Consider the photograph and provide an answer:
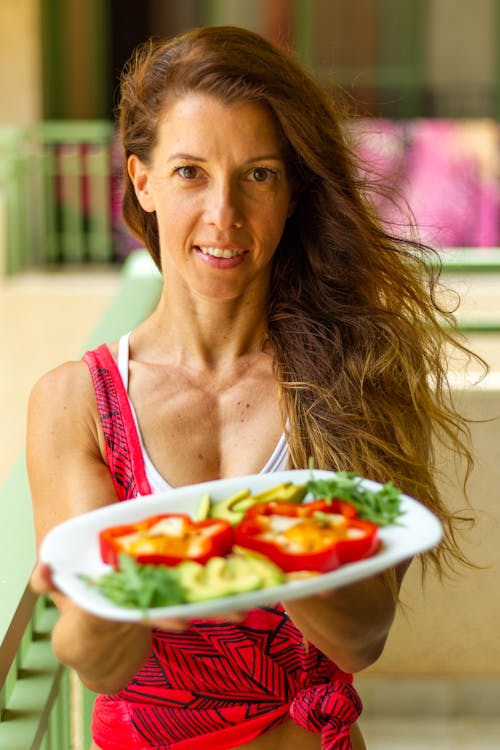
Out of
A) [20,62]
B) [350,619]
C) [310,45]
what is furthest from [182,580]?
[310,45]

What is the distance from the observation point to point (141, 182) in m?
1.94

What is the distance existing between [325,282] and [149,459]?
435 millimetres

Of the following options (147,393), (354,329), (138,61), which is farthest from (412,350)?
(138,61)

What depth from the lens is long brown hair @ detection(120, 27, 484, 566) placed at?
1.84 m

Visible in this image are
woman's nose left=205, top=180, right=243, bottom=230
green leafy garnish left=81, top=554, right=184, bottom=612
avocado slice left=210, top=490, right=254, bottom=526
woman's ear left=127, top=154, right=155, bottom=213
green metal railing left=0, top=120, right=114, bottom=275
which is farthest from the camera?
green metal railing left=0, top=120, right=114, bottom=275

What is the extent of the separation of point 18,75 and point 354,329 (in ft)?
26.0

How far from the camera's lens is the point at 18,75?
31.1 feet

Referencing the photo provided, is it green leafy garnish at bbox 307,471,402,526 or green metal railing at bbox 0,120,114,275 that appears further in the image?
green metal railing at bbox 0,120,114,275

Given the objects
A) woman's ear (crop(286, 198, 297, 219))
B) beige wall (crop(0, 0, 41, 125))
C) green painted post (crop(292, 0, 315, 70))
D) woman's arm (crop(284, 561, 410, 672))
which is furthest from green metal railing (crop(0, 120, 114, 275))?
woman's arm (crop(284, 561, 410, 672))

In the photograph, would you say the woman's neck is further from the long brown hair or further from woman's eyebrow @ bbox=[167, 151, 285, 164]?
woman's eyebrow @ bbox=[167, 151, 285, 164]

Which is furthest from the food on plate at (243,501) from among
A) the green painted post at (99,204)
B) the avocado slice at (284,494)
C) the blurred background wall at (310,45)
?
the blurred background wall at (310,45)

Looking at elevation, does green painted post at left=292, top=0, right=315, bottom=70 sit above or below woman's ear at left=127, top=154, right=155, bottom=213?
below

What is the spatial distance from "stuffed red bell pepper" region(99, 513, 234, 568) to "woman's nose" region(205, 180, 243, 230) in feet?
1.60

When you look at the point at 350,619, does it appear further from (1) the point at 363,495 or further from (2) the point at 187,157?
(2) the point at 187,157
